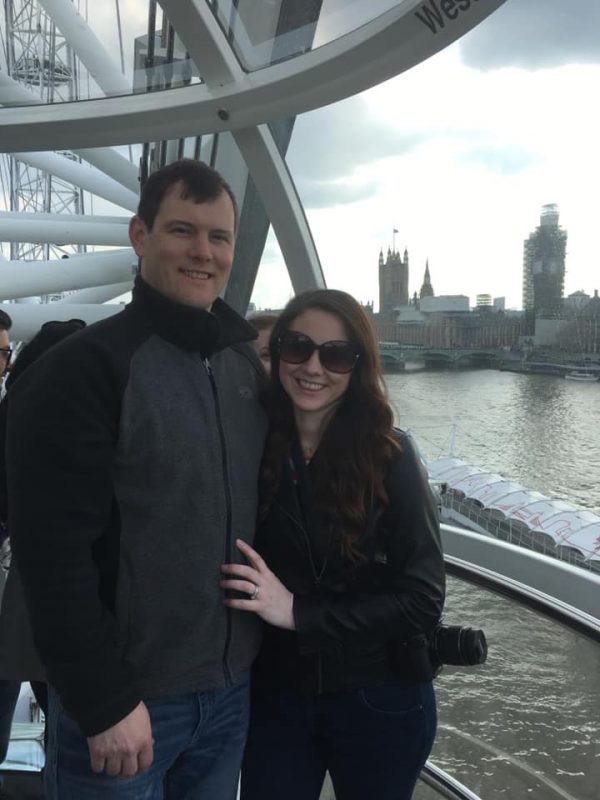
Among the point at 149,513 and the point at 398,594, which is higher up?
the point at 149,513

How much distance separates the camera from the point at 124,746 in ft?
2.57

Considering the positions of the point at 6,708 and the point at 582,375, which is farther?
the point at 582,375

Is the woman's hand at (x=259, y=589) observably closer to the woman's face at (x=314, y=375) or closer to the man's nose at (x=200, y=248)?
the woman's face at (x=314, y=375)

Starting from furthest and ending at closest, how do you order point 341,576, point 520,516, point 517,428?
point 517,428, point 520,516, point 341,576

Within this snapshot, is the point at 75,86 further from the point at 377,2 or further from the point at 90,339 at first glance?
the point at 90,339

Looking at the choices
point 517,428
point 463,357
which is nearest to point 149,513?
point 463,357

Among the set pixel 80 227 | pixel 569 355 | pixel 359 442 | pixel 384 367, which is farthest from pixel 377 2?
pixel 569 355

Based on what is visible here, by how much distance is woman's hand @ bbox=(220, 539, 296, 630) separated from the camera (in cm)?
88

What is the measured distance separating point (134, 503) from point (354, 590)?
0.35 meters

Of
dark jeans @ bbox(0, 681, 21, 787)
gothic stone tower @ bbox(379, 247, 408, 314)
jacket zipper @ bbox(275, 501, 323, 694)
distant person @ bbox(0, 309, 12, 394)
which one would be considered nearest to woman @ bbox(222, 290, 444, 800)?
jacket zipper @ bbox(275, 501, 323, 694)

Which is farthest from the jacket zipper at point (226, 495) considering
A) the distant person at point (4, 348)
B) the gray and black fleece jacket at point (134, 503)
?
the distant person at point (4, 348)

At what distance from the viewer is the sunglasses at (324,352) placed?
99 cm

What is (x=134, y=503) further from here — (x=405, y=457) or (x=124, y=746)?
(x=405, y=457)

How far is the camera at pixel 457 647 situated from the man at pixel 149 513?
282mm
